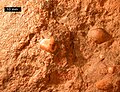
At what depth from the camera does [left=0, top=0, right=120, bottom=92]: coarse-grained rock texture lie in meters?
0.89

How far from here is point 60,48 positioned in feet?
3.01

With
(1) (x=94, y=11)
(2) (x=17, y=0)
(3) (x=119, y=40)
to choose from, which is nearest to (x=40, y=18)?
(2) (x=17, y=0)

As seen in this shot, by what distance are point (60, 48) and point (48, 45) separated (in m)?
0.06

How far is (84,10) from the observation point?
95 cm

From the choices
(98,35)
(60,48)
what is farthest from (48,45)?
(98,35)

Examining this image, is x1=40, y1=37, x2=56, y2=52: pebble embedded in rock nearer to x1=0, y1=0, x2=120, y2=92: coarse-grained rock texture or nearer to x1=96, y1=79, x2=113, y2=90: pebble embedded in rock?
x1=0, y1=0, x2=120, y2=92: coarse-grained rock texture

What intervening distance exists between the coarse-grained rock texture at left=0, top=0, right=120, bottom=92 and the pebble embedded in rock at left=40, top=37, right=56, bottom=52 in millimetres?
17

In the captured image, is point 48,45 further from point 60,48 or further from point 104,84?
point 104,84

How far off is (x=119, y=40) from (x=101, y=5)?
0.58 ft

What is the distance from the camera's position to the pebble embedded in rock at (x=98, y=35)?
3.05ft

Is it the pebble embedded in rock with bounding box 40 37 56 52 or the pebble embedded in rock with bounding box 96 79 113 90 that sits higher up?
the pebble embedded in rock with bounding box 40 37 56 52

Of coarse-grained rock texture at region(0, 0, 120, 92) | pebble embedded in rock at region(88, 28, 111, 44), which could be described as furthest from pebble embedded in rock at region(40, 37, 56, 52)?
pebble embedded in rock at region(88, 28, 111, 44)

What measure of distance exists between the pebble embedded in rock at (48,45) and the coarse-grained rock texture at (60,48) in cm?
2

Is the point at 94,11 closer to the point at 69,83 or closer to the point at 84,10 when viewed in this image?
the point at 84,10
